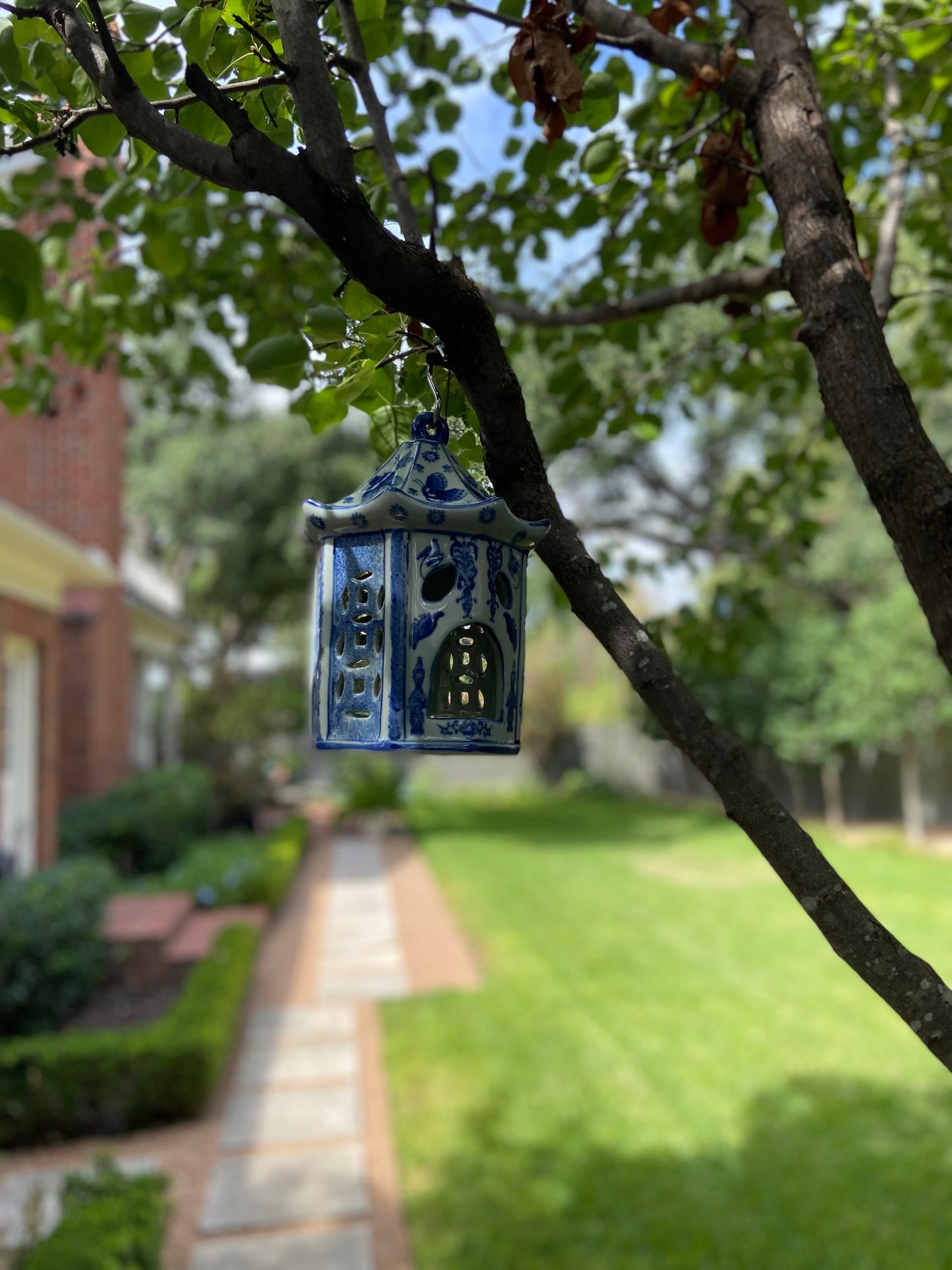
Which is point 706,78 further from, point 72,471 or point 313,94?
point 72,471

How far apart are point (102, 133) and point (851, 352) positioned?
1280mm

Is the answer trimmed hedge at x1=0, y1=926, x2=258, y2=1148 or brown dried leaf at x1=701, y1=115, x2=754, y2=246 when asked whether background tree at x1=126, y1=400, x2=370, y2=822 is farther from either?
brown dried leaf at x1=701, y1=115, x2=754, y2=246

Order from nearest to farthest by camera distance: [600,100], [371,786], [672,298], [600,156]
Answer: [600,100] → [600,156] → [672,298] → [371,786]

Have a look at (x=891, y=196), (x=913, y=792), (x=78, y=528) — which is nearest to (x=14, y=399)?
(x=891, y=196)

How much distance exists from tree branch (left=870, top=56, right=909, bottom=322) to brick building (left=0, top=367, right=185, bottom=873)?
9.22ft

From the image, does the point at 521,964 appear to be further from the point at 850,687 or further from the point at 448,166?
the point at 850,687

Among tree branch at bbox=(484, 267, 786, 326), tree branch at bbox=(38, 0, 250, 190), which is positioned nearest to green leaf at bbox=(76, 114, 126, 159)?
tree branch at bbox=(38, 0, 250, 190)

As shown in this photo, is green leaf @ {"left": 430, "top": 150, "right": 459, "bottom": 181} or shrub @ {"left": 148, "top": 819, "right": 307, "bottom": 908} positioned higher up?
green leaf @ {"left": 430, "top": 150, "right": 459, "bottom": 181}

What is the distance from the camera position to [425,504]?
158 cm

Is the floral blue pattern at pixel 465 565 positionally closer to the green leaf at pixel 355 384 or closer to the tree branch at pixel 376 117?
the green leaf at pixel 355 384

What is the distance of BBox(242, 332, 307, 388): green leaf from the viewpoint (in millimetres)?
1812

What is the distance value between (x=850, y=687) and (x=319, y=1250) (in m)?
13.4

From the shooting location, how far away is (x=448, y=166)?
125 inches

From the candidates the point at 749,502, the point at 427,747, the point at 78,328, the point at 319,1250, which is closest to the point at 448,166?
the point at 78,328
